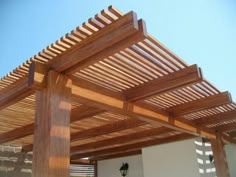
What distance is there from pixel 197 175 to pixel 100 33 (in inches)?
201

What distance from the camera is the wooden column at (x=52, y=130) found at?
2.26 m

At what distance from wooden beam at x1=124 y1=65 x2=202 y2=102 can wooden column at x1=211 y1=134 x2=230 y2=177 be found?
3.17 metres

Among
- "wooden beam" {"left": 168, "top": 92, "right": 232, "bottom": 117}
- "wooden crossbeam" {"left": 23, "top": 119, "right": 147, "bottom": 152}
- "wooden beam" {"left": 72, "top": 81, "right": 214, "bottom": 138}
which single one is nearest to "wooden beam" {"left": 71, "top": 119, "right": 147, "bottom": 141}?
"wooden crossbeam" {"left": 23, "top": 119, "right": 147, "bottom": 152}

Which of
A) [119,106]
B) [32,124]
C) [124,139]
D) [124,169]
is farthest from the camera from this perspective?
[124,169]

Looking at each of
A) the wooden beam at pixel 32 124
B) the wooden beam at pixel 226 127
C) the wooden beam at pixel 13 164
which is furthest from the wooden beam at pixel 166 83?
the wooden beam at pixel 13 164

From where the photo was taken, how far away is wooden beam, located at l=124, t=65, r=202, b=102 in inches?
121

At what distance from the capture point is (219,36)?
6.24 meters

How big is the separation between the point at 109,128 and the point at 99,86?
2.20 meters

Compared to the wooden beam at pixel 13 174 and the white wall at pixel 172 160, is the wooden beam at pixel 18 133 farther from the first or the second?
the white wall at pixel 172 160

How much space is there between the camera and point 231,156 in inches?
305

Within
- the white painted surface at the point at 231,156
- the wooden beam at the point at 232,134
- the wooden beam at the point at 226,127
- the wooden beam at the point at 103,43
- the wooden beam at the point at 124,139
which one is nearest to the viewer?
the wooden beam at the point at 103,43

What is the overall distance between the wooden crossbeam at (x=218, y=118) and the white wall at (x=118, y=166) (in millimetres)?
4009

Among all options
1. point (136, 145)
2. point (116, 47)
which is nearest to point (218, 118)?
point (136, 145)

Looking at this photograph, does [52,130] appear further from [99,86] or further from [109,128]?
[109,128]
